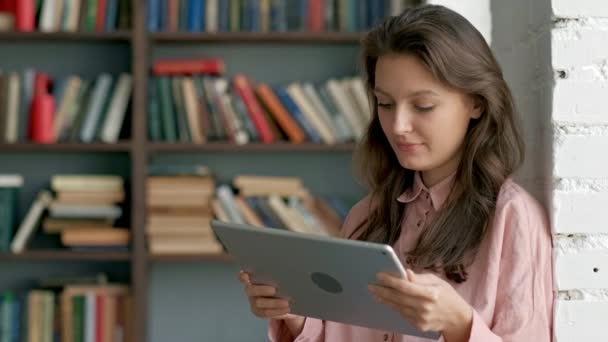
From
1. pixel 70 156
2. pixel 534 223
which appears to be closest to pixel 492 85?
pixel 534 223

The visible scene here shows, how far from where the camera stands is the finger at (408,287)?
1101 millimetres

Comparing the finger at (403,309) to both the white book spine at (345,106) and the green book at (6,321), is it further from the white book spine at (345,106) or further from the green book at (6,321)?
the green book at (6,321)

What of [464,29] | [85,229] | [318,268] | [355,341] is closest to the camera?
[318,268]

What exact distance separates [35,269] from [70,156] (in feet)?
1.49

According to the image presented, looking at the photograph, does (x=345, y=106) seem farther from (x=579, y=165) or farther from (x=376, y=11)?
(x=579, y=165)

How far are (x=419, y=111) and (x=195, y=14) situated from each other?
Result: 2.30 metres

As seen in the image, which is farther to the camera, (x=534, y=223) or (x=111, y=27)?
(x=111, y=27)

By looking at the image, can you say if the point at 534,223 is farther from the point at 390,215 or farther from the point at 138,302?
the point at 138,302

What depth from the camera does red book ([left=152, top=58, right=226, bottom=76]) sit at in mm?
3512

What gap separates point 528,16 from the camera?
1398mm

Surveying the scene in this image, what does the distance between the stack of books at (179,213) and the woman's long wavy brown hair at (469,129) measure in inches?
84.5

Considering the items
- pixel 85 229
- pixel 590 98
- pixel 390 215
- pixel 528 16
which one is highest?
pixel 528 16

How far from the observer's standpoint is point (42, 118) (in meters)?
3.41

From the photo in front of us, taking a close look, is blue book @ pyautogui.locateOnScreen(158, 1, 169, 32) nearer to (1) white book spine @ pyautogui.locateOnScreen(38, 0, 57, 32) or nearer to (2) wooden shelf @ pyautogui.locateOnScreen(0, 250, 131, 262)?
(1) white book spine @ pyautogui.locateOnScreen(38, 0, 57, 32)
